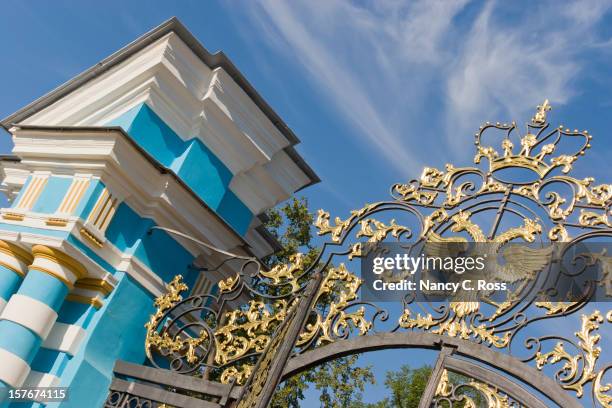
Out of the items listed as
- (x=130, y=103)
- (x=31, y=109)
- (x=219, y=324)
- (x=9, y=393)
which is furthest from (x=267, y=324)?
(x=31, y=109)

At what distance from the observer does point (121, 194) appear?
5031 mm

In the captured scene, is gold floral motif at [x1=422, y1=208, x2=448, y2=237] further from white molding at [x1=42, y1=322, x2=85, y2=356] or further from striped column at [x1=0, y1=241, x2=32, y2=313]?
striped column at [x1=0, y1=241, x2=32, y2=313]

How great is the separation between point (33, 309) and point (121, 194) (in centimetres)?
110

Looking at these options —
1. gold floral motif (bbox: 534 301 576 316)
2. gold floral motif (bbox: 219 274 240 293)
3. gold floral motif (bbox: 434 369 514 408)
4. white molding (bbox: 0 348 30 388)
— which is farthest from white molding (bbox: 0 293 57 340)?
gold floral motif (bbox: 534 301 576 316)

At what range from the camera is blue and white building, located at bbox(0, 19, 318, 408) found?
14.9 feet

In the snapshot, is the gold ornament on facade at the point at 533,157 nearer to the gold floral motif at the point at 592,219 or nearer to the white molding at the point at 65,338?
the gold floral motif at the point at 592,219

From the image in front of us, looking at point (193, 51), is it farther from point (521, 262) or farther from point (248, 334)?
point (521, 262)

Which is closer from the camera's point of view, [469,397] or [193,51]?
[469,397]

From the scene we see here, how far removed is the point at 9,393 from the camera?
422cm

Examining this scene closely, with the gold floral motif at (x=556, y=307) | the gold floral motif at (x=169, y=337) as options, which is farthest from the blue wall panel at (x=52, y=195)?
the gold floral motif at (x=556, y=307)

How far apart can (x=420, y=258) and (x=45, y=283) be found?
2.66 m

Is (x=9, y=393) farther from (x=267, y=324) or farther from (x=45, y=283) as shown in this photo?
(x=267, y=324)

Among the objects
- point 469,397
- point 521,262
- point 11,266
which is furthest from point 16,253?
point 521,262

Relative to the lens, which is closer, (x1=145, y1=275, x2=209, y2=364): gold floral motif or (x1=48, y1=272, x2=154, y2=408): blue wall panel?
(x1=48, y1=272, x2=154, y2=408): blue wall panel
